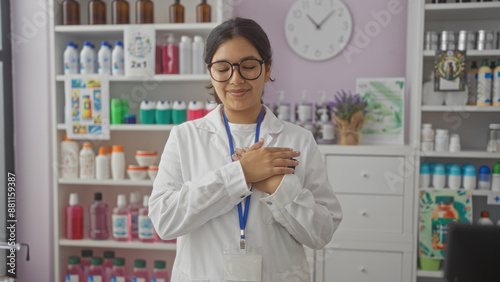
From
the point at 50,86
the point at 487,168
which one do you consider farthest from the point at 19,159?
the point at 487,168

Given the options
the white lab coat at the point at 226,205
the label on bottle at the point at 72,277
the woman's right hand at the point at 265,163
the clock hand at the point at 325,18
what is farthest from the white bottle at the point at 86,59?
the woman's right hand at the point at 265,163

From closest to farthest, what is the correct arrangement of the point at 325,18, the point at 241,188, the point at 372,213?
the point at 241,188 → the point at 372,213 → the point at 325,18

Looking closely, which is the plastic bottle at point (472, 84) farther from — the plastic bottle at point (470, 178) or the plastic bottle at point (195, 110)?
the plastic bottle at point (195, 110)

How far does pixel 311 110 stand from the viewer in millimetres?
2670

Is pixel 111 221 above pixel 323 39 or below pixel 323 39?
below

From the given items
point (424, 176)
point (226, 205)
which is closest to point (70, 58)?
point (226, 205)

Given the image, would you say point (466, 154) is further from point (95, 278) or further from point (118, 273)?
point (95, 278)

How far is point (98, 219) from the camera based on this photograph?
2.71 metres

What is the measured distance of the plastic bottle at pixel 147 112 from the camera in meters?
2.62

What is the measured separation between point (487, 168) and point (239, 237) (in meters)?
1.84

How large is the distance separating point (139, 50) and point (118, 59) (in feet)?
0.49

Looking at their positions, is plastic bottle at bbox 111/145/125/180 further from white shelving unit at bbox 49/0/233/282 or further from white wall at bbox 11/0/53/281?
white wall at bbox 11/0/53/281

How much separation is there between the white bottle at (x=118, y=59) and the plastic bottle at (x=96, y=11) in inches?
8.4

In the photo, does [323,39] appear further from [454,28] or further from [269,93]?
[454,28]
